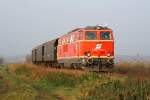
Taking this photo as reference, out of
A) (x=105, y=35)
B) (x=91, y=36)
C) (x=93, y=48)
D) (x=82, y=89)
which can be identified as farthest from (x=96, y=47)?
(x=82, y=89)

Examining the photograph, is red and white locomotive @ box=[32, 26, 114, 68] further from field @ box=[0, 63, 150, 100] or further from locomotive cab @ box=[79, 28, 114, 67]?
field @ box=[0, 63, 150, 100]

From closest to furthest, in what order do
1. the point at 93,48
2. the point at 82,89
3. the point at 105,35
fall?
the point at 82,89, the point at 93,48, the point at 105,35

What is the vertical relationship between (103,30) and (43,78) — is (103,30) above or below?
above

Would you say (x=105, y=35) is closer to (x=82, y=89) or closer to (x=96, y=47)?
(x=96, y=47)

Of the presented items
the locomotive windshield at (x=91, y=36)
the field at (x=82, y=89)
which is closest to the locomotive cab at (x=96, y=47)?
the locomotive windshield at (x=91, y=36)

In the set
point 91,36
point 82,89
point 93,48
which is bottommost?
point 82,89

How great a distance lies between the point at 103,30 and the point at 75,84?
28.0 feet

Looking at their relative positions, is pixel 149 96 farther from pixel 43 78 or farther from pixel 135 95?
pixel 43 78

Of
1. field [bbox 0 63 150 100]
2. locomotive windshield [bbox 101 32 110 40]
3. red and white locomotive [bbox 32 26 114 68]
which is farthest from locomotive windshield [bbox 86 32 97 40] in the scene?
field [bbox 0 63 150 100]

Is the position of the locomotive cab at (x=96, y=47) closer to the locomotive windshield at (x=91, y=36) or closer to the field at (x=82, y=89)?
the locomotive windshield at (x=91, y=36)

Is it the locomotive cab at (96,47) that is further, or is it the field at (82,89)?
the locomotive cab at (96,47)

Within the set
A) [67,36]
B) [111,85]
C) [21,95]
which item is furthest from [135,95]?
[67,36]

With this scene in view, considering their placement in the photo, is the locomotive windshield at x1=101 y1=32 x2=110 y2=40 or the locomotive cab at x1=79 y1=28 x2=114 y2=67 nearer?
the locomotive cab at x1=79 y1=28 x2=114 y2=67

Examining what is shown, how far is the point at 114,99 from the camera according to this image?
1421 centimetres
